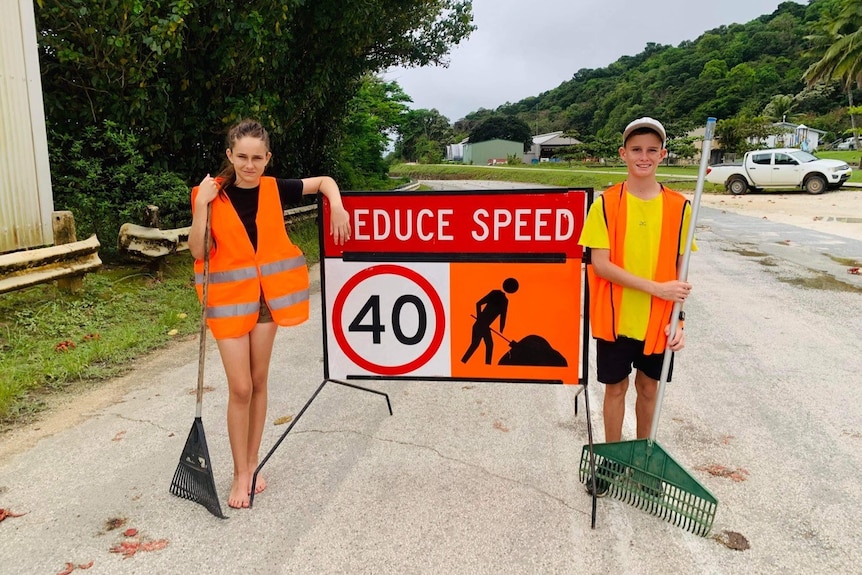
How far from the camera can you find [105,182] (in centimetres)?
879

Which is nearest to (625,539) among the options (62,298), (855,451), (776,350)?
(855,451)

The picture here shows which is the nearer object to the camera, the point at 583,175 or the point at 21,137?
the point at 21,137

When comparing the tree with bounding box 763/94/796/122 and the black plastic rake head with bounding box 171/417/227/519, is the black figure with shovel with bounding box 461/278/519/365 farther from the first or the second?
the tree with bounding box 763/94/796/122

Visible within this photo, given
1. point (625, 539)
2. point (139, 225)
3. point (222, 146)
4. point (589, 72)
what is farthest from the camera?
point (589, 72)

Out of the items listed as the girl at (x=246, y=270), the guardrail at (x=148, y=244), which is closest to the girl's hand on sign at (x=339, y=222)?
the girl at (x=246, y=270)

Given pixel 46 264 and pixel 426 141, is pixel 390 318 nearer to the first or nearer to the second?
pixel 46 264

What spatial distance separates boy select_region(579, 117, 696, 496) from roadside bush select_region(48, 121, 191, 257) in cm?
742

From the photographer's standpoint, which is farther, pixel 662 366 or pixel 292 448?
pixel 292 448

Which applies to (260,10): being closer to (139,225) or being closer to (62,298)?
(139,225)

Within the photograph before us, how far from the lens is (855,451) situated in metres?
3.68

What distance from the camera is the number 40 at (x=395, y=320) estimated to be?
374cm

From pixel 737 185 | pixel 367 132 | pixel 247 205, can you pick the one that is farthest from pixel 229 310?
pixel 737 185

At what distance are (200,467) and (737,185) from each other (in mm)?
30332

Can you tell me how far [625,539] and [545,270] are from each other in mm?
1451
